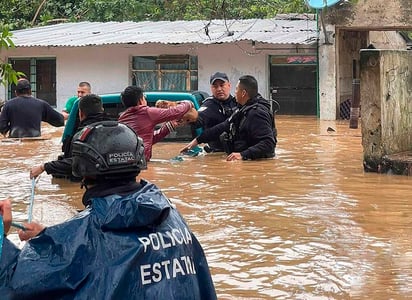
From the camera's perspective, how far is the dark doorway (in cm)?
2411

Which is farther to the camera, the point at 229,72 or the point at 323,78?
the point at 229,72

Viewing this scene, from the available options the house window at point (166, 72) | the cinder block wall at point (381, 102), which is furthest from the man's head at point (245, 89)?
the house window at point (166, 72)

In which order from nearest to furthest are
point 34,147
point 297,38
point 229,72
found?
point 34,147, point 297,38, point 229,72

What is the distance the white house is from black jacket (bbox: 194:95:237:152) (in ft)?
35.4

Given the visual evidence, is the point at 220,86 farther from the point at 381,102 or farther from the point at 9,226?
the point at 9,226

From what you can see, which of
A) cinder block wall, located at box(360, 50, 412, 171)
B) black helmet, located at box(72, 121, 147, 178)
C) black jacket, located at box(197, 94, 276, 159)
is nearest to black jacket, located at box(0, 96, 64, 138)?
black jacket, located at box(197, 94, 276, 159)

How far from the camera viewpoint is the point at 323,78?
2219 centimetres

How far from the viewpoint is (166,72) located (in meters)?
25.8

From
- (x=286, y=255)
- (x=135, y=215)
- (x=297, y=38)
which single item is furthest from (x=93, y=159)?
(x=297, y=38)

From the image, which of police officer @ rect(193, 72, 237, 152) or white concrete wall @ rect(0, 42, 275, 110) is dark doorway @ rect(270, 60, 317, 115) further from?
police officer @ rect(193, 72, 237, 152)

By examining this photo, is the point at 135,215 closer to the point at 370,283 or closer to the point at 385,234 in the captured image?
the point at 370,283

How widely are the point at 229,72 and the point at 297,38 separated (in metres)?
3.43

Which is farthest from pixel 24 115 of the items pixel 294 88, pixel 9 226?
pixel 294 88

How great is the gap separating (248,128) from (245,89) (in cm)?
53
